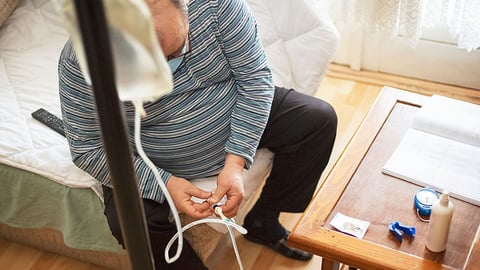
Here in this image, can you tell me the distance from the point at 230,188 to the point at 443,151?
493 mm

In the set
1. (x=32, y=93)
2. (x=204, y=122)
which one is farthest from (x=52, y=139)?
(x=204, y=122)

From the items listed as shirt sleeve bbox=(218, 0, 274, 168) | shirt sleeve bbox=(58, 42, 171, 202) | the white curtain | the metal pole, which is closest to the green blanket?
shirt sleeve bbox=(58, 42, 171, 202)

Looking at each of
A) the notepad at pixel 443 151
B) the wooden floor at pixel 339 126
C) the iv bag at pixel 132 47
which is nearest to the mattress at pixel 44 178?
the wooden floor at pixel 339 126

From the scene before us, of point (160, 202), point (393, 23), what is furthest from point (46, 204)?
point (393, 23)

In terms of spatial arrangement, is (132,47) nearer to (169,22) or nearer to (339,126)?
(169,22)

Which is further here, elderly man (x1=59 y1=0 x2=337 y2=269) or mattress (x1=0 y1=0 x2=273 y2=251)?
mattress (x1=0 y1=0 x2=273 y2=251)

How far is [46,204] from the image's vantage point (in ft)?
5.10

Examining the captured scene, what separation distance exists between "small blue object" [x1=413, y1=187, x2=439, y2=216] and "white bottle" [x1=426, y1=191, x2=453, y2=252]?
105 mm

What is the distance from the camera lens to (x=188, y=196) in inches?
53.2

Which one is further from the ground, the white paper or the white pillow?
the white pillow

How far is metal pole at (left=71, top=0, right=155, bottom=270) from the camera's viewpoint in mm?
475

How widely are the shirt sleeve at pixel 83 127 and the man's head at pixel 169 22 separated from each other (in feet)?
0.80

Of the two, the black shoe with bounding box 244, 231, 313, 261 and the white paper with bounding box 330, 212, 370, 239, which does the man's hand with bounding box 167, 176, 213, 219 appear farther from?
the black shoe with bounding box 244, 231, 313, 261

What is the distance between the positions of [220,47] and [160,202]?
14.7 inches
